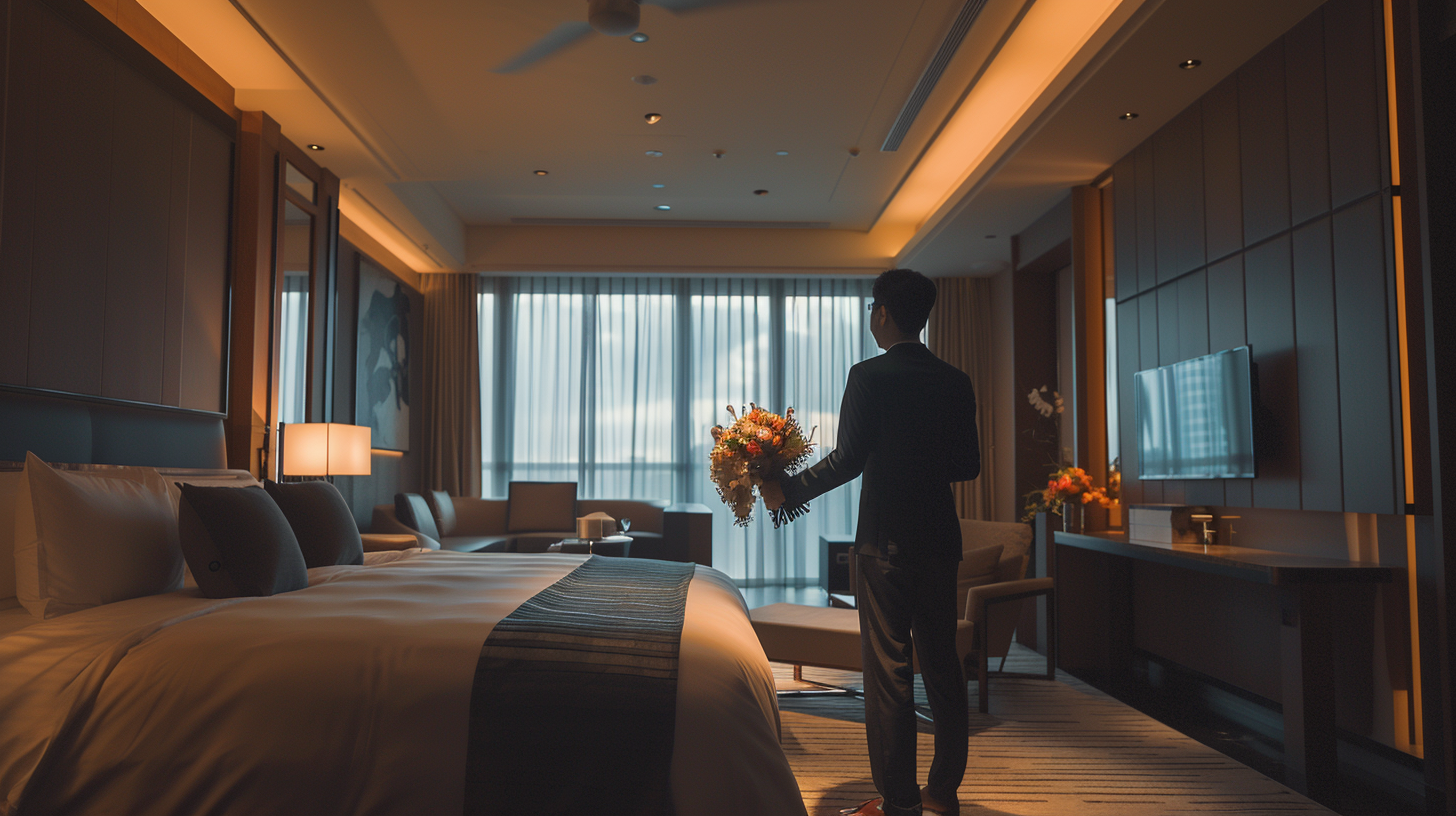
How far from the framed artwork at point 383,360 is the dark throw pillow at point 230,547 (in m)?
4.04

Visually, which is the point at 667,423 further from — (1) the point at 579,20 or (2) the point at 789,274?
(1) the point at 579,20

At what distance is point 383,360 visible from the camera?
279 inches

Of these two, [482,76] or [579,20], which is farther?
[482,76]

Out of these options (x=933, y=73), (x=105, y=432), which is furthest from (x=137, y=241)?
(x=933, y=73)

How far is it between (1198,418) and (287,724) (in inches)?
149

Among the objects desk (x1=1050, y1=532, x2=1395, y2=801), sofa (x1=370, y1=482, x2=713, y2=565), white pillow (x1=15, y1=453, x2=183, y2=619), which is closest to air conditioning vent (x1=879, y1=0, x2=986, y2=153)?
desk (x1=1050, y1=532, x2=1395, y2=801)

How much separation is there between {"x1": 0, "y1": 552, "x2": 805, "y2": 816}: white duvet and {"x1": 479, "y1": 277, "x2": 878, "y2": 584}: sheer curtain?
638cm

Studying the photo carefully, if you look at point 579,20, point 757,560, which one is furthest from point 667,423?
point 579,20

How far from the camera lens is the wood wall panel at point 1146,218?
4500mm

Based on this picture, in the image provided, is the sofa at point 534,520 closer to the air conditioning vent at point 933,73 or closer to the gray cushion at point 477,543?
the gray cushion at point 477,543

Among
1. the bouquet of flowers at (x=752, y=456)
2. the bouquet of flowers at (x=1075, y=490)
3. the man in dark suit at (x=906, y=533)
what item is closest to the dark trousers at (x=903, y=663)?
the man in dark suit at (x=906, y=533)

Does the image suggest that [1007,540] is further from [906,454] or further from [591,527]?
[591,527]

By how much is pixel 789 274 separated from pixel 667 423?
1.89m

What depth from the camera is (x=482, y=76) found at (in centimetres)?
479
